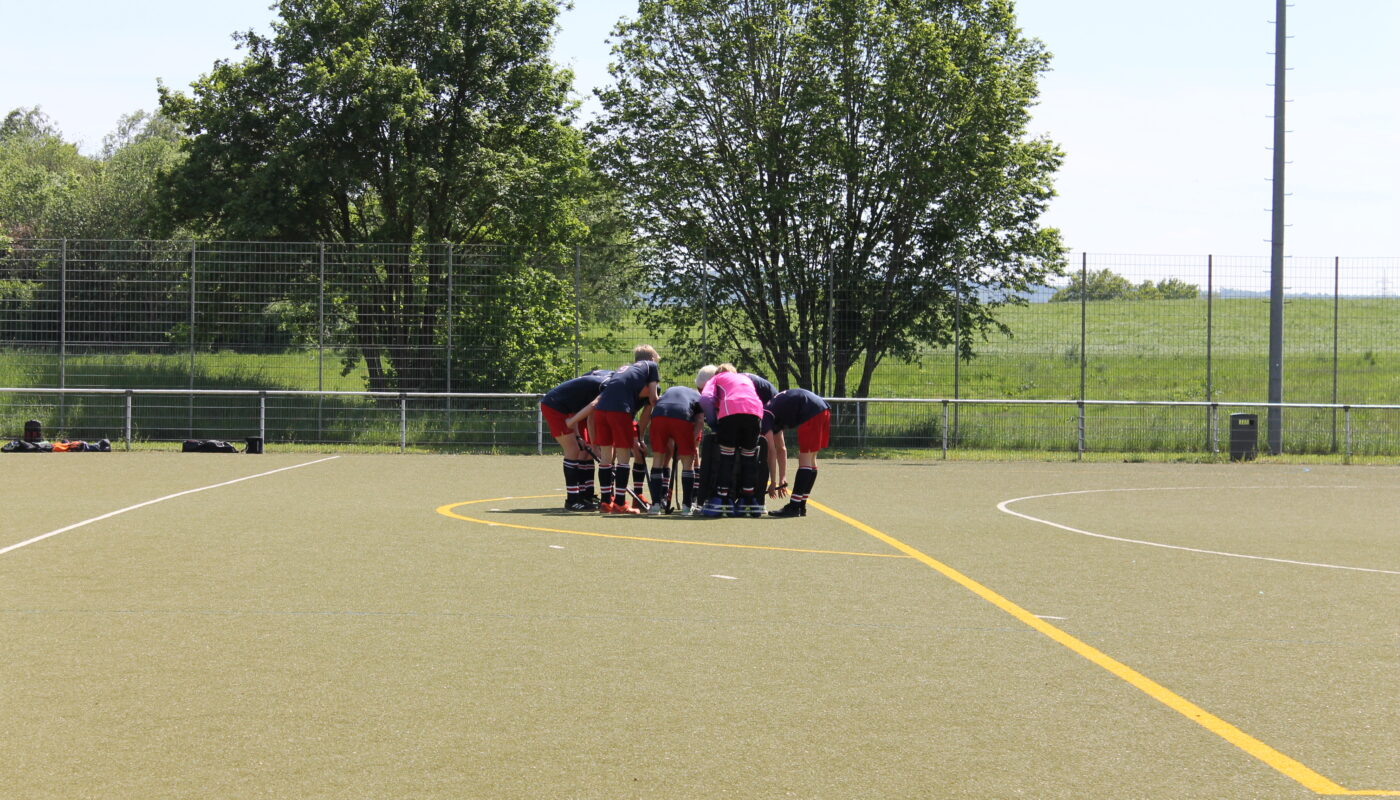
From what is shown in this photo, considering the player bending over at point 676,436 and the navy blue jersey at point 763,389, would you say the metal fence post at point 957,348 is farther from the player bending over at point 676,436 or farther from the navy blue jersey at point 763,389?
the player bending over at point 676,436

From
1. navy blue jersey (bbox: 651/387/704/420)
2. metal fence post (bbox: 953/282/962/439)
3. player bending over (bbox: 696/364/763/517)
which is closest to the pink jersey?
player bending over (bbox: 696/364/763/517)

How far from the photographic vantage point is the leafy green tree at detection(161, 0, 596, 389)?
95.9 ft

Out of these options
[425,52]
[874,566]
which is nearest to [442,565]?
[874,566]

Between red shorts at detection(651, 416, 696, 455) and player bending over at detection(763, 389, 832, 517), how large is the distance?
77cm

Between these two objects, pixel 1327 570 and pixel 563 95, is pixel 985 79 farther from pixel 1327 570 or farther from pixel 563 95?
pixel 1327 570

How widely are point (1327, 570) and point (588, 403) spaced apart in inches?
296

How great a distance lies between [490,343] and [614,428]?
1203 centimetres

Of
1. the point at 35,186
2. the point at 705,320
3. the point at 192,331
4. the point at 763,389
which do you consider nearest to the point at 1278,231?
the point at 705,320

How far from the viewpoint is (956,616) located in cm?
816

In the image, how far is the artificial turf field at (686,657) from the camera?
502 cm

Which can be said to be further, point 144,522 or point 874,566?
point 144,522

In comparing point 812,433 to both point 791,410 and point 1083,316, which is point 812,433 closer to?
point 791,410

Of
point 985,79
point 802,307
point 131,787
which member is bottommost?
point 131,787

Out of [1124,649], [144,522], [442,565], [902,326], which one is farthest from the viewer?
[902,326]
